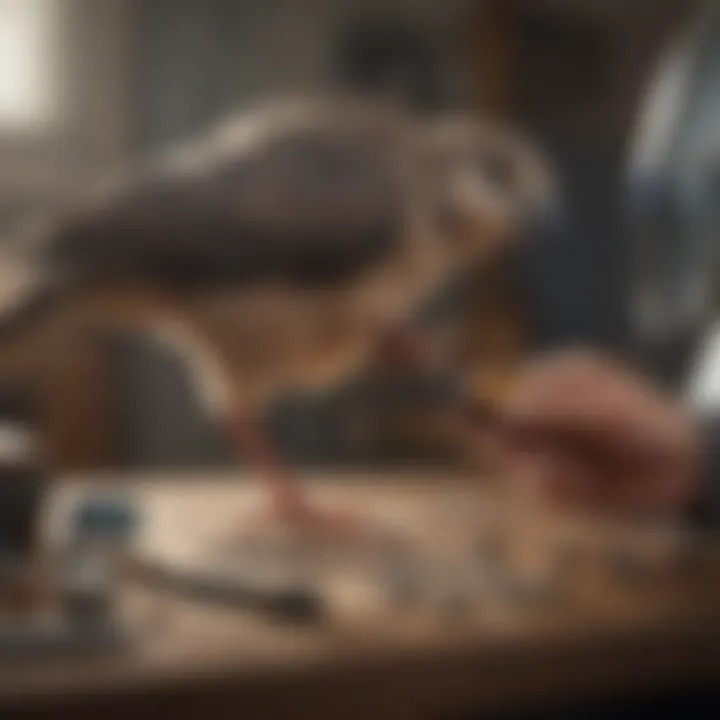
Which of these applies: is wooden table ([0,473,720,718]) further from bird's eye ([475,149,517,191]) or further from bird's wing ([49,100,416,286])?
bird's eye ([475,149,517,191])

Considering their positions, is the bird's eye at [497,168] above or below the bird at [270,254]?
above

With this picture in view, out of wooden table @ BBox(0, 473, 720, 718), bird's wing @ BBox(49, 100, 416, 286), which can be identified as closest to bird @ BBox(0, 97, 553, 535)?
bird's wing @ BBox(49, 100, 416, 286)

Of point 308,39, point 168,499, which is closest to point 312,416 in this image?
point 168,499

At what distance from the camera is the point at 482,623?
Answer: 26.2 inches

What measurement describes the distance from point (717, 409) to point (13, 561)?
1.51 ft

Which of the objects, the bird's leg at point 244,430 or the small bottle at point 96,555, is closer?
the small bottle at point 96,555

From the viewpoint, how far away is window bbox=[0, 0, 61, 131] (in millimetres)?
794

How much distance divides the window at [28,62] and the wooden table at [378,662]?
0.21 metres

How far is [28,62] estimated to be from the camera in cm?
81

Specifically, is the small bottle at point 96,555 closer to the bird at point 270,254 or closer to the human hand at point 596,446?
the bird at point 270,254

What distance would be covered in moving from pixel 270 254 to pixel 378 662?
250mm

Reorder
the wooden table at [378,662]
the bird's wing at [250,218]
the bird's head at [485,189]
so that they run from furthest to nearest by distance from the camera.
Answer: the bird's head at [485,189] → the bird's wing at [250,218] → the wooden table at [378,662]

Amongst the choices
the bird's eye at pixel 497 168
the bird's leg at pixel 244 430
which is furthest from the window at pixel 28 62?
the bird's eye at pixel 497 168

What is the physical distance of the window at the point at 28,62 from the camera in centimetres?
79
